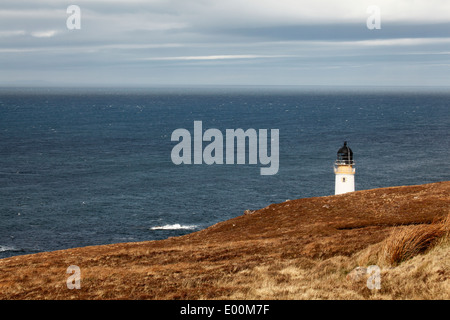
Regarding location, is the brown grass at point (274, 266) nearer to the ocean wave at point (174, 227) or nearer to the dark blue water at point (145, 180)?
the ocean wave at point (174, 227)

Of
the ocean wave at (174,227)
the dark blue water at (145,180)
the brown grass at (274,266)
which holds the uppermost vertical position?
the brown grass at (274,266)

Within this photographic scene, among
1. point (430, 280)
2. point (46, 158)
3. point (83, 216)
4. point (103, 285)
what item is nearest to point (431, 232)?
point (430, 280)

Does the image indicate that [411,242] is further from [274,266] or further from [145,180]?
[145,180]

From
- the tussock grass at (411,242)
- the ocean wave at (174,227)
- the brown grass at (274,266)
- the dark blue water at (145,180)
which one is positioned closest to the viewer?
the brown grass at (274,266)

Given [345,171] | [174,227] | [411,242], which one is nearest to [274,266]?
[411,242]

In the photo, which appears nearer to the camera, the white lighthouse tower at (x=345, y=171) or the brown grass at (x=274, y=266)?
the brown grass at (x=274, y=266)

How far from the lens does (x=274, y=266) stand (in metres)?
Result: 18.4

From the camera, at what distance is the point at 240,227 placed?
112 ft

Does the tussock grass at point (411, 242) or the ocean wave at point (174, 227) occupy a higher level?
the tussock grass at point (411, 242)

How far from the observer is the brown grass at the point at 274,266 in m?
15.0

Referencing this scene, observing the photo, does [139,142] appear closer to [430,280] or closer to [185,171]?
[185,171]

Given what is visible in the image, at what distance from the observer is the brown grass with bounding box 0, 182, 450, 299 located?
15023 millimetres

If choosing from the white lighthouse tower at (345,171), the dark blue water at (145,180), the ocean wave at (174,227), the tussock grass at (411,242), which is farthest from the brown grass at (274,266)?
the dark blue water at (145,180)

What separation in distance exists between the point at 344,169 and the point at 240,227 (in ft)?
49.3
